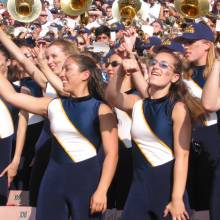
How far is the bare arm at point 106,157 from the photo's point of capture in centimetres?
482

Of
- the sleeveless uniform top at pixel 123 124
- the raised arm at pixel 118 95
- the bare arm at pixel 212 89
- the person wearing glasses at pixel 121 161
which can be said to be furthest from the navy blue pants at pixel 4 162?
the bare arm at pixel 212 89

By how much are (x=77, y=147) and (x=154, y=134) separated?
2.05 ft

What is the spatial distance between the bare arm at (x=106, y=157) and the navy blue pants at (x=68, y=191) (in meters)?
0.10

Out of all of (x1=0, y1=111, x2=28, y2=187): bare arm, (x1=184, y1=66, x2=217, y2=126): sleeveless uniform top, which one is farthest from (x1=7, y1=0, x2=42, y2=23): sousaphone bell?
(x1=184, y1=66, x2=217, y2=126): sleeveless uniform top

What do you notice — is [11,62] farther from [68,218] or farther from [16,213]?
Result: [68,218]

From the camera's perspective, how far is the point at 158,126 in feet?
15.5

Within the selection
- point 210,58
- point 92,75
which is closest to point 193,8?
point 210,58

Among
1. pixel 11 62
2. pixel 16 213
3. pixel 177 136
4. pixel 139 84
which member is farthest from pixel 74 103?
pixel 11 62

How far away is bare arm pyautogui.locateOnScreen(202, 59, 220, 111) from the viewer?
4438mm

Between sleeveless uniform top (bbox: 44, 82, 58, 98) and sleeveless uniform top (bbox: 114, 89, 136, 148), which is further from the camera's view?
sleeveless uniform top (bbox: 44, 82, 58, 98)

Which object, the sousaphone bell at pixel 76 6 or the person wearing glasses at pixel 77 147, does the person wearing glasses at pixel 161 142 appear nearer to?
the person wearing glasses at pixel 77 147

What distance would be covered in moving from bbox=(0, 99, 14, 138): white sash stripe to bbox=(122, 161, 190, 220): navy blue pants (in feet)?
6.61

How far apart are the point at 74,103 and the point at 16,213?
1.40m

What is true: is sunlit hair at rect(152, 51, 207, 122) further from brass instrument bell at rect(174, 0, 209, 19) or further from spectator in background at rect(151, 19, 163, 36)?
spectator in background at rect(151, 19, 163, 36)
